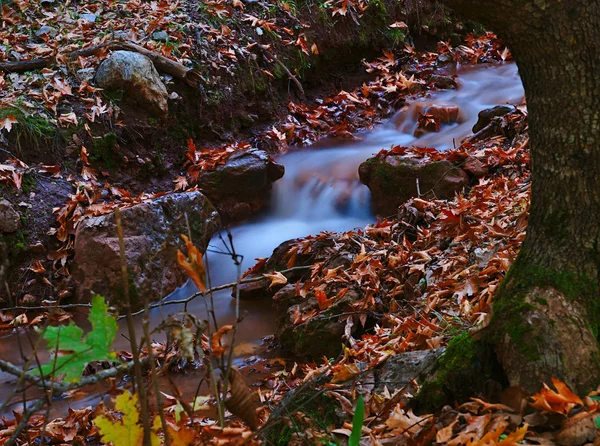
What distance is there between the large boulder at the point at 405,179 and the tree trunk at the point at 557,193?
350cm

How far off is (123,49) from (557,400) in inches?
272

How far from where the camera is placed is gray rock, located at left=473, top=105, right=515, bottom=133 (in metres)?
7.03

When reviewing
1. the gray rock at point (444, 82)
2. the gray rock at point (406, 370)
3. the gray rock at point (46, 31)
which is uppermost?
the gray rock at point (46, 31)

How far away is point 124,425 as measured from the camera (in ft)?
5.27

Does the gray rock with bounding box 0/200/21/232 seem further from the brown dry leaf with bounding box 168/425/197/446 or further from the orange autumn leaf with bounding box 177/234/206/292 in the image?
the orange autumn leaf with bounding box 177/234/206/292

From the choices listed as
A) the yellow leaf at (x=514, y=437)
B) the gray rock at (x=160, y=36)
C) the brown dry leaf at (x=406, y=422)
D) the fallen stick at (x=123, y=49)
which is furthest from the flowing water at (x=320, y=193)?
the yellow leaf at (x=514, y=437)

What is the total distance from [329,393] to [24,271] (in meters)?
4.25

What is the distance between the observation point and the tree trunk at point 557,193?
210 centimetres

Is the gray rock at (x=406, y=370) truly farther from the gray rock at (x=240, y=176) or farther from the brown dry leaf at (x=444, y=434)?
the gray rock at (x=240, y=176)

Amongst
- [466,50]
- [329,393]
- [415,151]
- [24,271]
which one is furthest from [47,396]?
[466,50]

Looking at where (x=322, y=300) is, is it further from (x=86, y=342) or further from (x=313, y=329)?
(x=86, y=342)

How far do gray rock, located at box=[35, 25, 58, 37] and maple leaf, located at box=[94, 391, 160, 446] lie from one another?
7.57 meters

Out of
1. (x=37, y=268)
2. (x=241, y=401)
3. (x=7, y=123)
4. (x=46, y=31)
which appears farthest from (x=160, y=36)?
(x=241, y=401)

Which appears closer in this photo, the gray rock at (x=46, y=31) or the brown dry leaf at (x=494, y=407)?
the brown dry leaf at (x=494, y=407)
